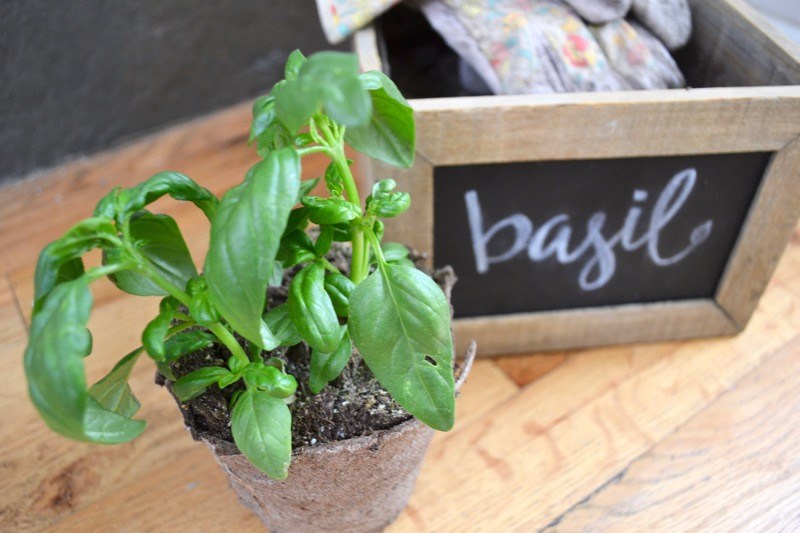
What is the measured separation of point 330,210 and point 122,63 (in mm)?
666

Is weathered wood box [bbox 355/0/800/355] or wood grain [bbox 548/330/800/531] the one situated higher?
weathered wood box [bbox 355/0/800/355]

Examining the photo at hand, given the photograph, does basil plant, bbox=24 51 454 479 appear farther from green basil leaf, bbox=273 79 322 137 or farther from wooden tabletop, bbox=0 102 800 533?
wooden tabletop, bbox=0 102 800 533

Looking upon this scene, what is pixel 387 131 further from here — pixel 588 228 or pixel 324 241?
pixel 588 228

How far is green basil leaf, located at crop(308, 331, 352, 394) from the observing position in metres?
0.53

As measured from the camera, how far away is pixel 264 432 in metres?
0.48

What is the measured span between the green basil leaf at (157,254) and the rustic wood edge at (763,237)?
543 mm

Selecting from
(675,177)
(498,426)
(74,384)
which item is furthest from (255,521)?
(675,177)

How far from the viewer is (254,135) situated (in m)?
0.47

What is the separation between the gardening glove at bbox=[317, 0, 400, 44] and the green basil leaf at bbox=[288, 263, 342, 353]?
1.12 feet

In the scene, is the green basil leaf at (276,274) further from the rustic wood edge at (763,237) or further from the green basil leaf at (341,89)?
the rustic wood edge at (763,237)

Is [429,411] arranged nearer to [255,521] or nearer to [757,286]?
[255,521]

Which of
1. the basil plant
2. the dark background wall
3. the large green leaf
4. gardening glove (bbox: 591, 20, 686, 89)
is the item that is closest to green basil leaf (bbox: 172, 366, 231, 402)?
the basil plant

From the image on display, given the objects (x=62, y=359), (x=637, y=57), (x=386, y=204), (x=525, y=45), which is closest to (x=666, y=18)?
(x=637, y=57)

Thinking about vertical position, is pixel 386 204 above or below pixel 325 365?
above
